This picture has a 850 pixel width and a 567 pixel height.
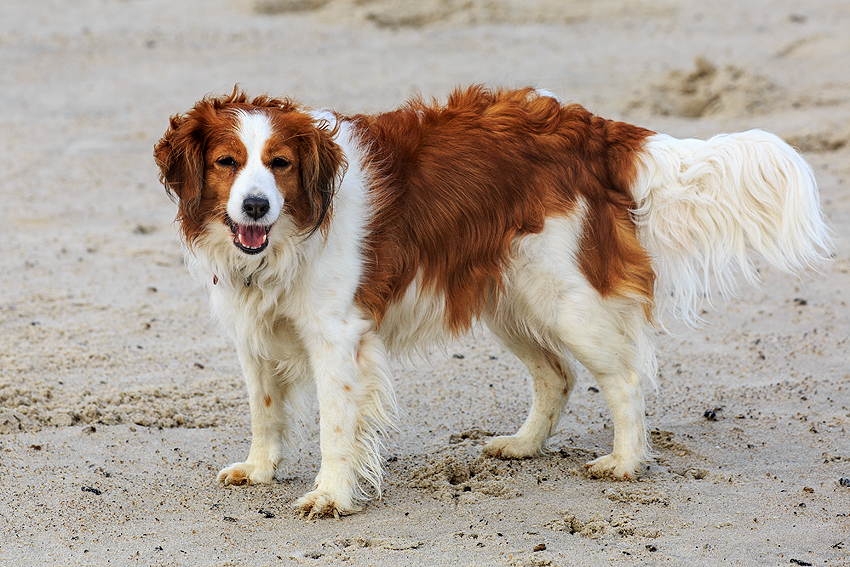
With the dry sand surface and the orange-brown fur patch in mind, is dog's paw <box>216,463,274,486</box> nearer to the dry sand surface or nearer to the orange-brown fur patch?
the dry sand surface

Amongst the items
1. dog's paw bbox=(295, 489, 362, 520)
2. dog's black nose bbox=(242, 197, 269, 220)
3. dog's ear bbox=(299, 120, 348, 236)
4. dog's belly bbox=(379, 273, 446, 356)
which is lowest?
dog's paw bbox=(295, 489, 362, 520)

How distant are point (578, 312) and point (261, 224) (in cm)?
152

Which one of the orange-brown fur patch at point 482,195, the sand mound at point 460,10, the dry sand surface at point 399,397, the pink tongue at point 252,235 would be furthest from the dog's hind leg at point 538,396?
the sand mound at point 460,10

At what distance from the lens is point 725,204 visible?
14.2 ft

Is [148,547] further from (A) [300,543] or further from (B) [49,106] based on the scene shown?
(B) [49,106]

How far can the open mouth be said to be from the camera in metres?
3.72

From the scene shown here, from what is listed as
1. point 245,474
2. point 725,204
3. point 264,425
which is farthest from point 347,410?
point 725,204

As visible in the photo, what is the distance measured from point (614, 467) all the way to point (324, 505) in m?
1.37

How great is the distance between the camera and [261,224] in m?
3.64

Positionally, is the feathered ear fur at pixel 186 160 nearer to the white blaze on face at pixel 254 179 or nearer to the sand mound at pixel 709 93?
the white blaze on face at pixel 254 179

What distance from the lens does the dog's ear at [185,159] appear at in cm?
377

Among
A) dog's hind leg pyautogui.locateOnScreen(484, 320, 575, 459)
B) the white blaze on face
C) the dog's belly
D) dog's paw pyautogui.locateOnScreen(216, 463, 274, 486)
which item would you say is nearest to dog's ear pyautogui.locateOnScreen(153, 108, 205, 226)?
the white blaze on face

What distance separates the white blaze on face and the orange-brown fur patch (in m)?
0.54

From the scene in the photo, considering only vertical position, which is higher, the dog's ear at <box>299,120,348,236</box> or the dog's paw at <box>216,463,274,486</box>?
the dog's ear at <box>299,120,348,236</box>
